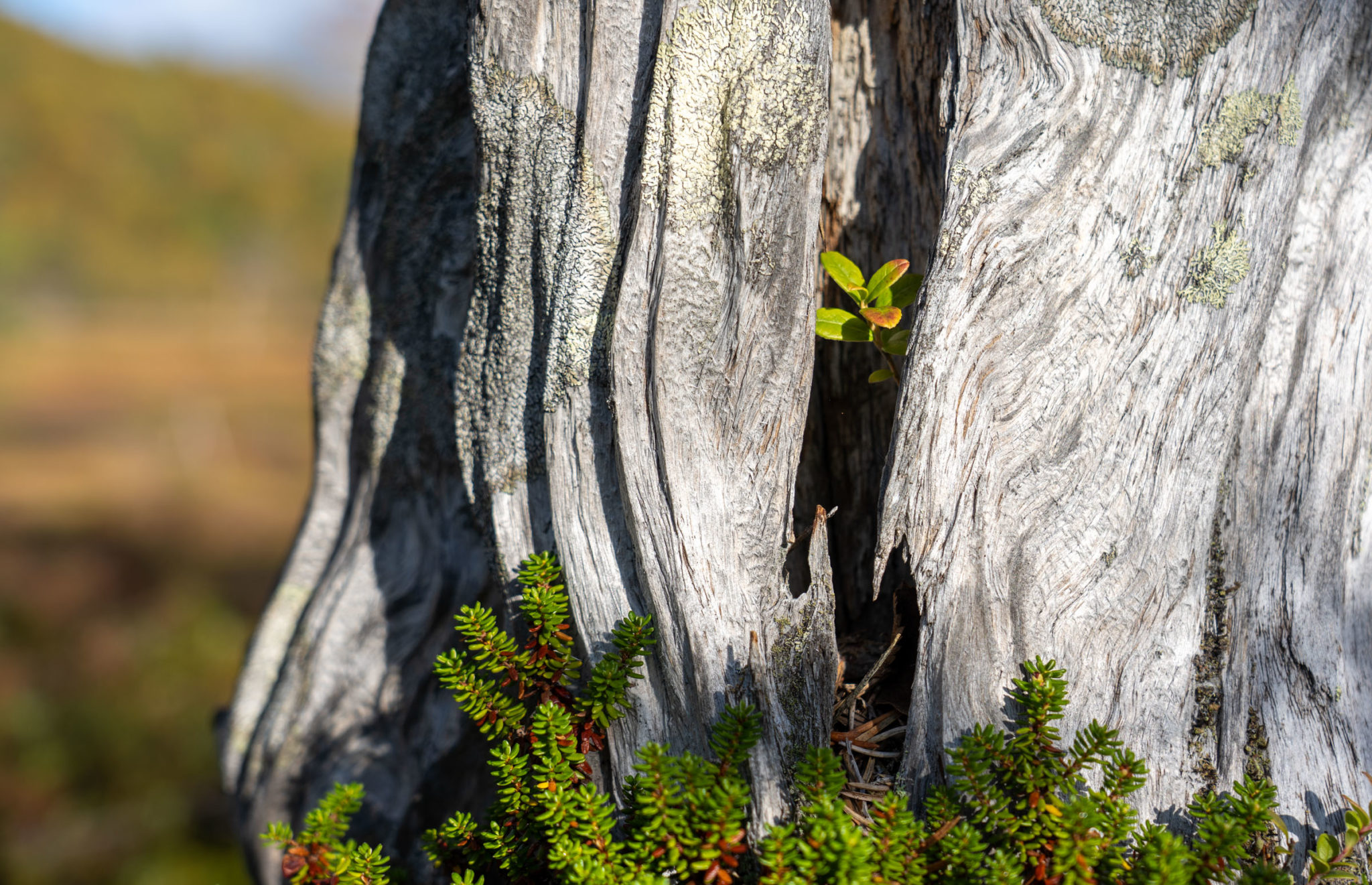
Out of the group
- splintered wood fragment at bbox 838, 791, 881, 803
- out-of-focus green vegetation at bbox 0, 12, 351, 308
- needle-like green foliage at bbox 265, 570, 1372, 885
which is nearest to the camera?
needle-like green foliage at bbox 265, 570, 1372, 885

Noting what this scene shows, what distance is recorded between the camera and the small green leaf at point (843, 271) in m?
1.58

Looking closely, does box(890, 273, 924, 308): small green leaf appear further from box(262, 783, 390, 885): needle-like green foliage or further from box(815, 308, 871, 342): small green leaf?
box(262, 783, 390, 885): needle-like green foliage

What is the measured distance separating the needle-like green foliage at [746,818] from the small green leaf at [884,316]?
2.27 ft

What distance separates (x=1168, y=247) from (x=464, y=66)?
187 cm

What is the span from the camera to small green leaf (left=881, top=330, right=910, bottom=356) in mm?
1595

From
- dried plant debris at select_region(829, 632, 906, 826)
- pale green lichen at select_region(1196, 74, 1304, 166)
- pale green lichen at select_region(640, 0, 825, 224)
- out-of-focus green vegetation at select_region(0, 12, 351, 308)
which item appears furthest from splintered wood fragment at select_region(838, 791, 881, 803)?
out-of-focus green vegetation at select_region(0, 12, 351, 308)

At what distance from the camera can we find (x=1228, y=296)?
1508 millimetres

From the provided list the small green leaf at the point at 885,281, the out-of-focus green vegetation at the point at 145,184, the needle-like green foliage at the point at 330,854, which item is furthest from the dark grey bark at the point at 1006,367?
the out-of-focus green vegetation at the point at 145,184

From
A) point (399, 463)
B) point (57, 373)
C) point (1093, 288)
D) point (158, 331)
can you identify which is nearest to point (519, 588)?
point (399, 463)

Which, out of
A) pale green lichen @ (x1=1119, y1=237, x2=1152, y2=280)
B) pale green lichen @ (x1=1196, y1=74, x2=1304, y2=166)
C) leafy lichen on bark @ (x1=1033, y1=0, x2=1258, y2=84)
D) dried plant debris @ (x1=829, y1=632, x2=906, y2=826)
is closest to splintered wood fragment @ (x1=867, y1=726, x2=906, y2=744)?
dried plant debris @ (x1=829, y1=632, x2=906, y2=826)

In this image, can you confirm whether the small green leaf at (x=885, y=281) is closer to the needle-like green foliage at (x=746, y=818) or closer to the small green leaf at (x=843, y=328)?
the small green leaf at (x=843, y=328)

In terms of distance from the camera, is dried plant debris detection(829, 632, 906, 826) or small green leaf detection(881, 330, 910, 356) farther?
small green leaf detection(881, 330, 910, 356)

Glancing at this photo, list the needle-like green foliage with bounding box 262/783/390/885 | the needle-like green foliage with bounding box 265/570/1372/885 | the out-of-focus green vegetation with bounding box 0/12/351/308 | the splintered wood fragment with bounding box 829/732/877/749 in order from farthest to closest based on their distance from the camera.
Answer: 1. the out-of-focus green vegetation with bounding box 0/12/351/308
2. the splintered wood fragment with bounding box 829/732/877/749
3. the needle-like green foliage with bounding box 262/783/390/885
4. the needle-like green foliage with bounding box 265/570/1372/885

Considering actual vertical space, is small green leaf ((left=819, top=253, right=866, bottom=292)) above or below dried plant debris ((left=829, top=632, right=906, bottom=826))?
above
